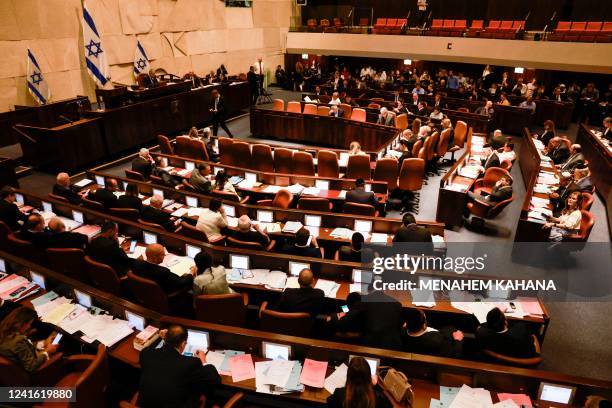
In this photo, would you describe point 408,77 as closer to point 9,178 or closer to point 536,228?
point 536,228

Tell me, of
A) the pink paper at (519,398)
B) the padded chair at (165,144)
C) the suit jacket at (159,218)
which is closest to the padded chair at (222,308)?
the suit jacket at (159,218)

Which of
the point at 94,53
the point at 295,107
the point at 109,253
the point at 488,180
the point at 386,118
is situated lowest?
the point at 488,180

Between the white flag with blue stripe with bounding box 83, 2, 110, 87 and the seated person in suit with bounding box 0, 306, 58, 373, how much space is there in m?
10.9

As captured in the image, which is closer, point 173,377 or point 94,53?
point 173,377

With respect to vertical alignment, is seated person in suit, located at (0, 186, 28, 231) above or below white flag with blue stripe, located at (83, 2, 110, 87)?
below

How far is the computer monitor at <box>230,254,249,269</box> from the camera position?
15.7 ft

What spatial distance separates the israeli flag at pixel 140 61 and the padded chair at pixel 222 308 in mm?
11946

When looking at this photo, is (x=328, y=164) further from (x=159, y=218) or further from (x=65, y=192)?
(x=65, y=192)

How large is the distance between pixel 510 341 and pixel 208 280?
9.07 ft

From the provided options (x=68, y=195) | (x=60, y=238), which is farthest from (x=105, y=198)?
(x=60, y=238)

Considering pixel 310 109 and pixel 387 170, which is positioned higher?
pixel 310 109

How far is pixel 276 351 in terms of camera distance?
11.1ft

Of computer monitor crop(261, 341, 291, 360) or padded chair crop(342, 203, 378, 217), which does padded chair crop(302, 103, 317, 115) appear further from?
computer monitor crop(261, 341, 291, 360)

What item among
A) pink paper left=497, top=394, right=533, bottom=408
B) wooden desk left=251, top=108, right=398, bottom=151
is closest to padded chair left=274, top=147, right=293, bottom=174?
wooden desk left=251, top=108, right=398, bottom=151
